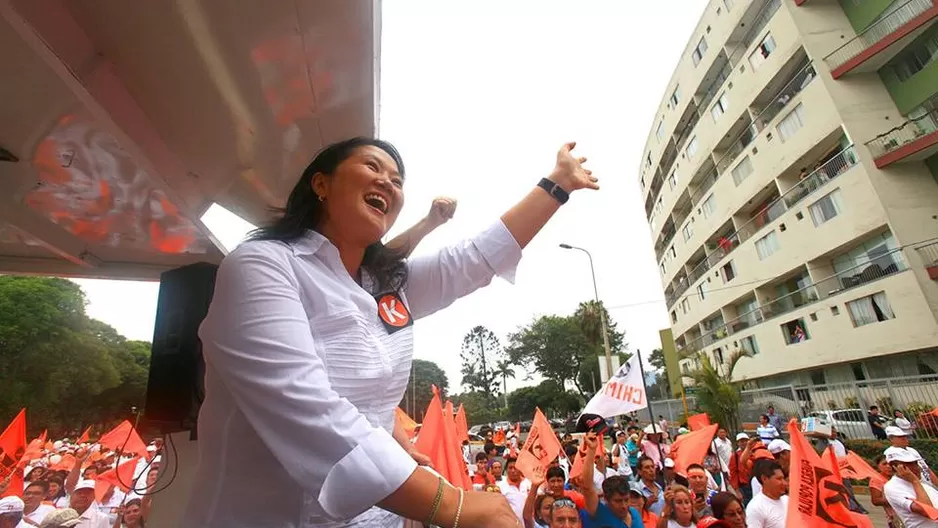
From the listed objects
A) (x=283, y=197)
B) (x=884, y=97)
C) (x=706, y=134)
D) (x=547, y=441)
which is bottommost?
(x=547, y=441)

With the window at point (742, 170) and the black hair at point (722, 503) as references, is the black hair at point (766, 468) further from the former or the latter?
the window at point (742, 170)

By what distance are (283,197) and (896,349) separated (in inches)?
891

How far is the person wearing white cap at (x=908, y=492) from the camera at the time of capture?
5.02m

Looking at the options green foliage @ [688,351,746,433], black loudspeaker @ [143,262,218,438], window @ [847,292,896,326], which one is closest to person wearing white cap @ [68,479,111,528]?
black loudspeaker @ [143,262,218,438]

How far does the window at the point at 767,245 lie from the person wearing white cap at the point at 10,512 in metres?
27.3

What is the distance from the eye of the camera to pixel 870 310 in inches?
739

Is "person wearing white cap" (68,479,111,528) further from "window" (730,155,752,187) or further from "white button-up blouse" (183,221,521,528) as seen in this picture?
"window" (730,155,752,187)

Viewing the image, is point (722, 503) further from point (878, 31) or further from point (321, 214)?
point (878, 31)

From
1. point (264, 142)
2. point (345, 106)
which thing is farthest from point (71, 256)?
point (345, 106)

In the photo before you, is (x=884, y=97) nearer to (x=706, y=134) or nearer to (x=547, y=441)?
(x=706, y=134)

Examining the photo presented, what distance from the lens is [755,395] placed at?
22.1 metres

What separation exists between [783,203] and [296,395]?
27.3 m

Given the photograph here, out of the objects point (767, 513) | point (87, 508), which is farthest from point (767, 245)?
point (87, 508)

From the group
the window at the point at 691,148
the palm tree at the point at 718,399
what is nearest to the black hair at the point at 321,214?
the palm tree at the point at 718,399
